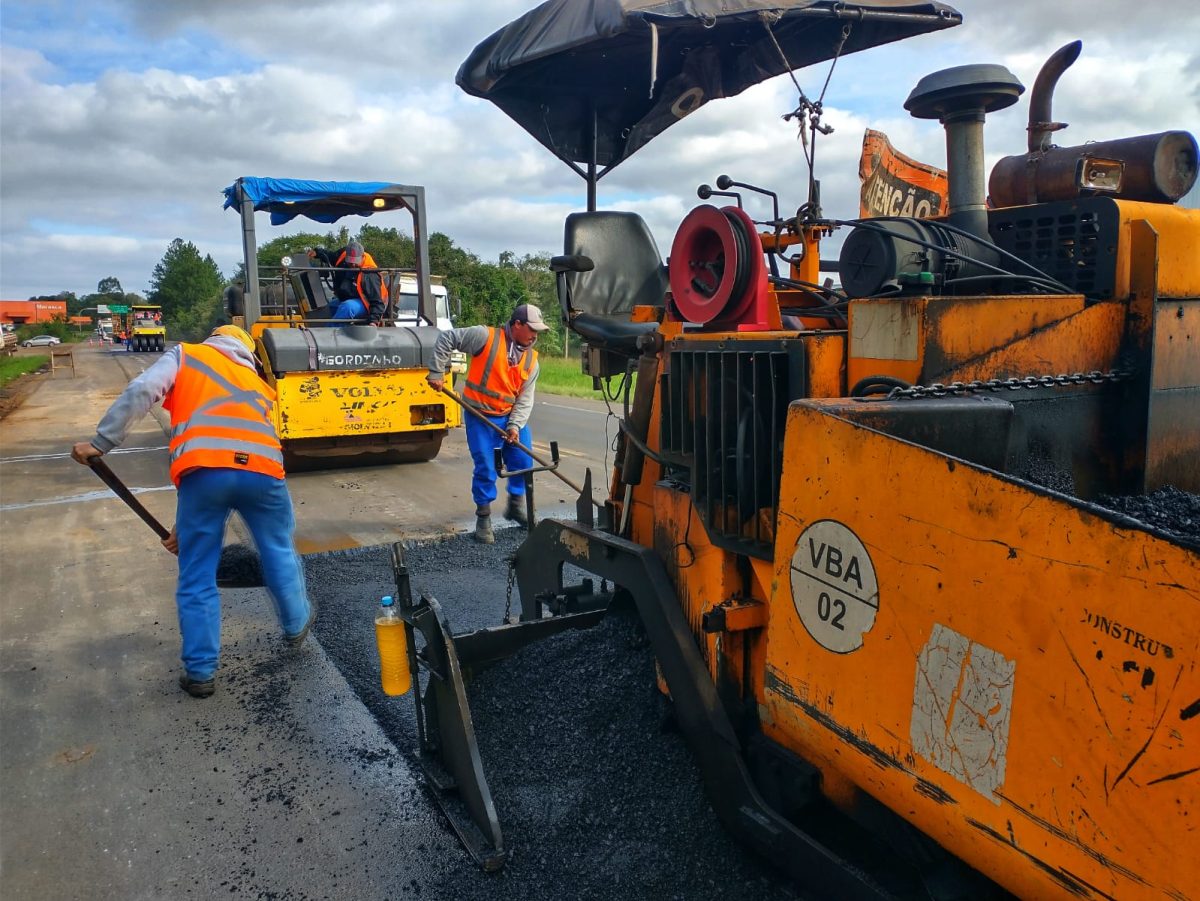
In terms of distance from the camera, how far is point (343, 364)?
8.58 metres

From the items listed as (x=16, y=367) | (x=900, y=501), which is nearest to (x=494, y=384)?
(x=900, y=501)

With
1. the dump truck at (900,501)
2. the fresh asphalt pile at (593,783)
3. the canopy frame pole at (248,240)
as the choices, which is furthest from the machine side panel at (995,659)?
the canopy frame pole at (248,240)

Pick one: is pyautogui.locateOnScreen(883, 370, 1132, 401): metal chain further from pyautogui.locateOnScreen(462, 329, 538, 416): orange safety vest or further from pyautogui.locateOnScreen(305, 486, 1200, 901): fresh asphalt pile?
pyautogui.locateOnScreen(462, 329, 538, 416): orange safety vest

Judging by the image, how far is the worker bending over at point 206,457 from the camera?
389 centimetres

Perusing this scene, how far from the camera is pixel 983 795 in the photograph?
4.75ft

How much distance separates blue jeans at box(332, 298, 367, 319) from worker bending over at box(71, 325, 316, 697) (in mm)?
5640

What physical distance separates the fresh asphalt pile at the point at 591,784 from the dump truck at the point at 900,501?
0.30 ft

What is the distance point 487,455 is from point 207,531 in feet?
8.83

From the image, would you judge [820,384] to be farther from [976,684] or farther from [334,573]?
[334,573]

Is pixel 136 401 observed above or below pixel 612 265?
below

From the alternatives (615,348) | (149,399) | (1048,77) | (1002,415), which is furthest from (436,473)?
(1002,415)

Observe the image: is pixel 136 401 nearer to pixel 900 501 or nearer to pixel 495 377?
pixel 495 377

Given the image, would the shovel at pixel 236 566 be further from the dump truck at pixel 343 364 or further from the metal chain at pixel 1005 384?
the dump truck at pixel 343 364

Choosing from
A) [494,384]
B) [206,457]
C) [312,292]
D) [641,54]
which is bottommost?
[206,457]
